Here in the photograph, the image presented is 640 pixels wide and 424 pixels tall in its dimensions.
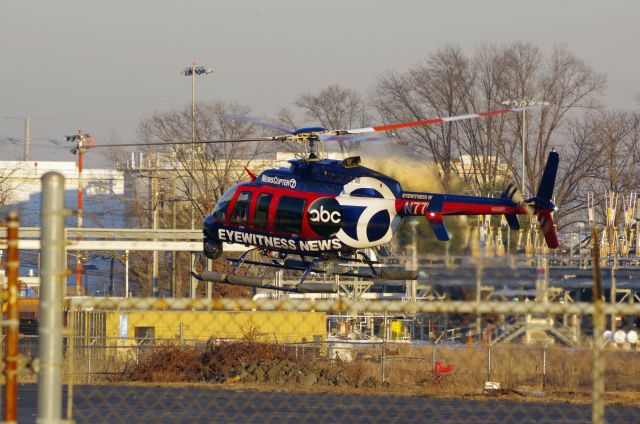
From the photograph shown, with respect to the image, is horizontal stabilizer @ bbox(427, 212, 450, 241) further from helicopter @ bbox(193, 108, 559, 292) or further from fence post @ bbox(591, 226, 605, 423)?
fence post @ bbox(591, 226, 605, 423)

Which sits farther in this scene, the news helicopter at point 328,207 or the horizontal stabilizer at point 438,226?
the news helicopter at point 328,207

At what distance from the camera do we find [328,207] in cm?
2444

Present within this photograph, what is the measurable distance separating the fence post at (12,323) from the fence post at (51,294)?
0.15 m

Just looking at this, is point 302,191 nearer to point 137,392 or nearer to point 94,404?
point 137,392

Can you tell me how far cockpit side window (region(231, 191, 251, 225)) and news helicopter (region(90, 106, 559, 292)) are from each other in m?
0.02

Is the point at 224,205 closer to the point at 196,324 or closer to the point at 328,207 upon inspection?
the point at 328,207

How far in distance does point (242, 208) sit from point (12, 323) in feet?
63.7

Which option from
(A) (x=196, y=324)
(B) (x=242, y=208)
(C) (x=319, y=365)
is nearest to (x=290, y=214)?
(B) (x=242, y=208)

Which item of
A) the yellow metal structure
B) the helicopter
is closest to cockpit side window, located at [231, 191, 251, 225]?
the helicopter

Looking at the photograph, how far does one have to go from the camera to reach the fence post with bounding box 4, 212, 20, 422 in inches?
232

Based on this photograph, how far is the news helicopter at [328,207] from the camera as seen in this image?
2388 cm

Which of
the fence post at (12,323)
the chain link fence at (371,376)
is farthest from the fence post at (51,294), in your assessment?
the chain link fence at (371,376)

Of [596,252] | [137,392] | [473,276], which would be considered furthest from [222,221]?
[596,252]

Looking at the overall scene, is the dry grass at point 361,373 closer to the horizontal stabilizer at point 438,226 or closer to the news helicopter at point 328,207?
the news helicopter at point 328,207
